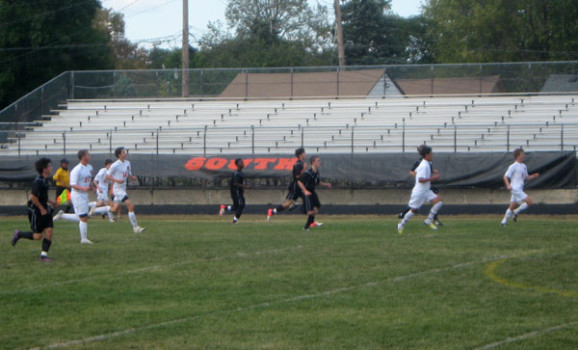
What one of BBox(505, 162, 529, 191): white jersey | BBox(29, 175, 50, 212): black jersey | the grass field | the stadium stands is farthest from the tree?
BBox(29, 175, 50, 212): black jersey

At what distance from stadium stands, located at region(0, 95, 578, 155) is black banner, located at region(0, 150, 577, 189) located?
1.35 m

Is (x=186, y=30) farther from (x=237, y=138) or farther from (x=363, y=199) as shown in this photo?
(x=363, y=199)

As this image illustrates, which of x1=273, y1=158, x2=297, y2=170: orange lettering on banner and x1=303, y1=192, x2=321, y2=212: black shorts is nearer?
x1=303, y1=192, x2=321, y2=212: black shorts

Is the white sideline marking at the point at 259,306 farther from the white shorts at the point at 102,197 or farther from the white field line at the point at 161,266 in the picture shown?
A: the white shorts at the point at 102,197

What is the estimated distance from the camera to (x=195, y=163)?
28.6m

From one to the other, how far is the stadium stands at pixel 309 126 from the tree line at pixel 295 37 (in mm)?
10343

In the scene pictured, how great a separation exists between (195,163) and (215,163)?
0.76m

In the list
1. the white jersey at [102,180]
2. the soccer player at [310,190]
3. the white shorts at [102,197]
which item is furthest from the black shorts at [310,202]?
the white jersey at [102,180]

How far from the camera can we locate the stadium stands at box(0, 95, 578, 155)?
97.1 feet

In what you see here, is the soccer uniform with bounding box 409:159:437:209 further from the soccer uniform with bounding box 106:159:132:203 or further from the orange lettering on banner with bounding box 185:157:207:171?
the orange lettering on banner with bounding box 185:157:207:171

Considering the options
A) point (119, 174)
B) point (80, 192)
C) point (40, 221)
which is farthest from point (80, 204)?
point (119, 174)

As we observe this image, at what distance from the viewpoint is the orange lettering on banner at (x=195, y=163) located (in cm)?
2853

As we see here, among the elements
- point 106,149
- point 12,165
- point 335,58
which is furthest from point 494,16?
point 12,165

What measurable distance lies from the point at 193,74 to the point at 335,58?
35605mm
